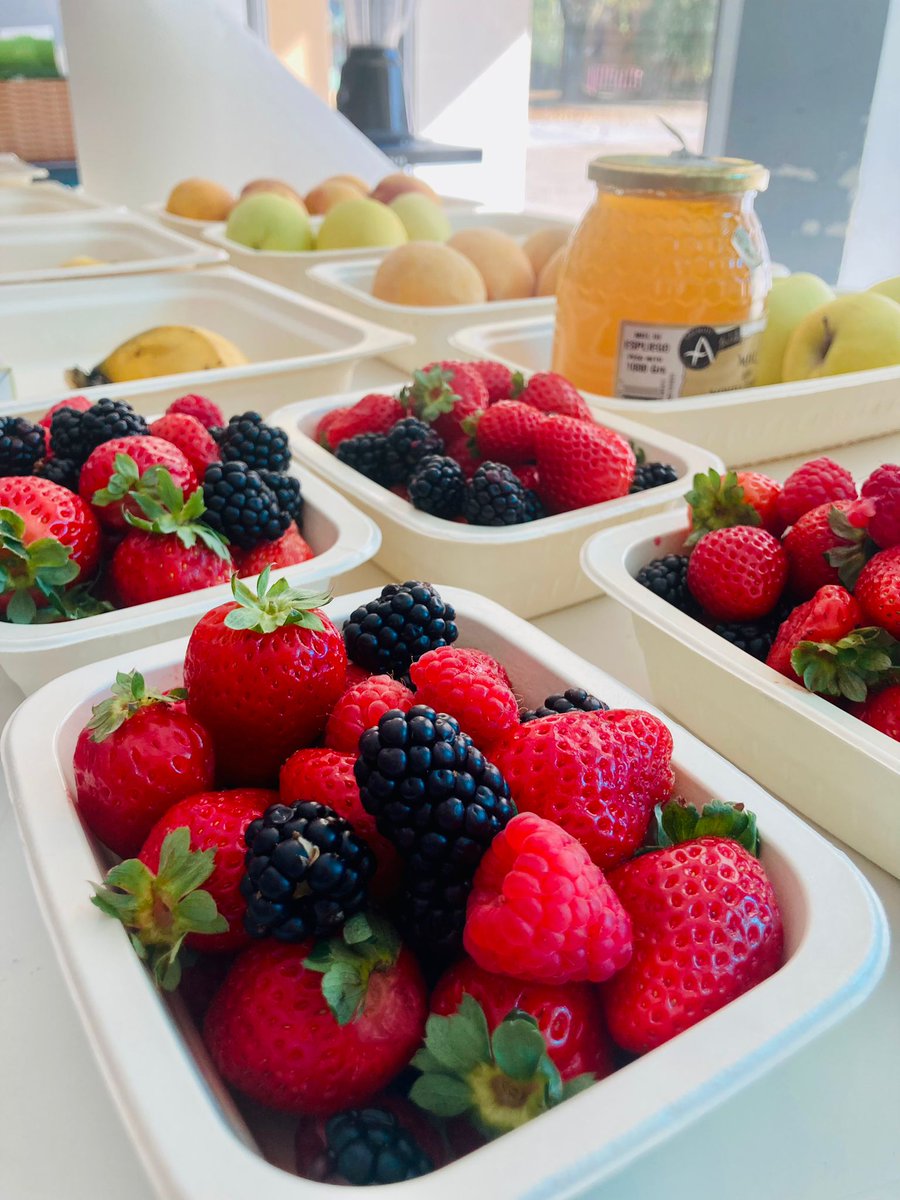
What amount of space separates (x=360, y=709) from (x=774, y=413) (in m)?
0.80

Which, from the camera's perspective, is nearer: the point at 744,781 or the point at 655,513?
the point at 744,781

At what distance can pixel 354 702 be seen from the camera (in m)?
0.51

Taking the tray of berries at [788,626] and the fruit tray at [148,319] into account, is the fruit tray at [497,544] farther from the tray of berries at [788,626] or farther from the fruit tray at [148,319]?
the fruit tray at [148,319]

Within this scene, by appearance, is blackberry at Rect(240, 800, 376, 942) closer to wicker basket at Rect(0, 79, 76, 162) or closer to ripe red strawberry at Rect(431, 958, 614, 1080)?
ripe red strawberry at Rect(431, 958, 614, 1080)

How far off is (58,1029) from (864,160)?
9.87 feet

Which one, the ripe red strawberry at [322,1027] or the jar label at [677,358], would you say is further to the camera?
the jar label at [677,358]

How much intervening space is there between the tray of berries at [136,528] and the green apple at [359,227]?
39.7 inches

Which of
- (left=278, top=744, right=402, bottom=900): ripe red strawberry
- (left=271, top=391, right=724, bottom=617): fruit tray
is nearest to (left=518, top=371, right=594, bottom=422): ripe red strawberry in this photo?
(left=271, top=391, right=724, bottom=617): fruit tray

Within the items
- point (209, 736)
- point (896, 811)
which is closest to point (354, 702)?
point (209, 736)

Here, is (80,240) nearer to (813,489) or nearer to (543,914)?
(813,489)

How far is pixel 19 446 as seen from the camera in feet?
2.54

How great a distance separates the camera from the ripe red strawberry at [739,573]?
0.69 metres

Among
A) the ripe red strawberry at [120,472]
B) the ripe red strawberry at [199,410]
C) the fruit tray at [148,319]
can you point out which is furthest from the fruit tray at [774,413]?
the ripe red strawberry at [120,472]

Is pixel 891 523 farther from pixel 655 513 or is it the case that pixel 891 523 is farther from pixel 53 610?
pixel 53 610
